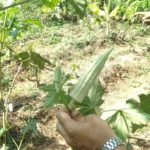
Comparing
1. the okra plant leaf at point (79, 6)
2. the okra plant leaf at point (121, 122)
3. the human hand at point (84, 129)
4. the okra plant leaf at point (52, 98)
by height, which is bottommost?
the okra plant leaf at point (121, 122)

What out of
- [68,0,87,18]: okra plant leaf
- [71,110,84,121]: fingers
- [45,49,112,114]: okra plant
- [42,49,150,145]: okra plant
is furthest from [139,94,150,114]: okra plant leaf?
[68,0,87,18]: okra plant leaf

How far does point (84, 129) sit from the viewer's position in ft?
4.29

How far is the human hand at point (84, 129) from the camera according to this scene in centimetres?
130

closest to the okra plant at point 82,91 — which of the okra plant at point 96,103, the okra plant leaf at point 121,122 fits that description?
the okra plant at point 96,103

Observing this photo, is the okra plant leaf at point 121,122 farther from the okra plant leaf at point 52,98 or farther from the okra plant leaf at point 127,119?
the okra plant leaf at point 52,98

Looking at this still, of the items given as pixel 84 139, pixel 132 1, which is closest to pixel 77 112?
pixel 84 139

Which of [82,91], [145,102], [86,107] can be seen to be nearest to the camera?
[82,91]

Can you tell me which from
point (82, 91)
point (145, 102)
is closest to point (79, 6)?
point (82, 91)

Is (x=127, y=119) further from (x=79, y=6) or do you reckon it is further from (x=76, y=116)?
(x=79, y=6)

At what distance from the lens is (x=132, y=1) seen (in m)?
6.58

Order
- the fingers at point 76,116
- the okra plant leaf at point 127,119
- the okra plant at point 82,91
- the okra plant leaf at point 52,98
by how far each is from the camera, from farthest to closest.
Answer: the okra plant leaf at point 127,119
the okra plant leaf at point 52,98
the fingers at point 76,116
the okra plant at point 82,91

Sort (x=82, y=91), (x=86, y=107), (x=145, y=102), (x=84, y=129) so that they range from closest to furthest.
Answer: (x=82, y=91), (x=84, y=129), (x=86, y=107), (x=145, y=102)

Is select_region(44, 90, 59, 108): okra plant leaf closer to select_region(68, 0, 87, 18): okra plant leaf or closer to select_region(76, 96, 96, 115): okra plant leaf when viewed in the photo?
select_region(76, 96, 96, 115): okra plant leaf

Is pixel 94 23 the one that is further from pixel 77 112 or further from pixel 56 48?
pixel 77 112
